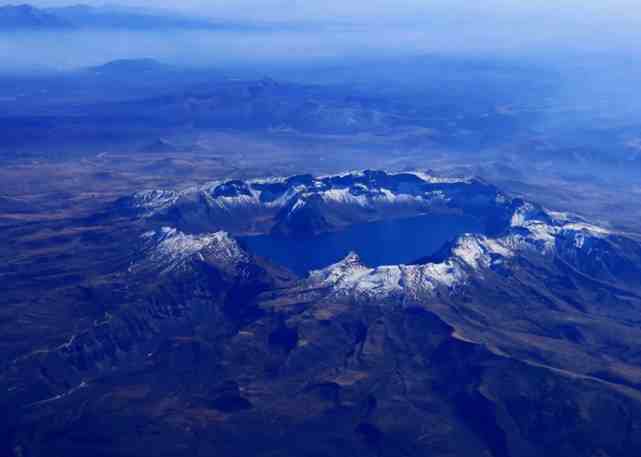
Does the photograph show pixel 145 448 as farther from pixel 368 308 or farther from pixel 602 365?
pixel 602 365

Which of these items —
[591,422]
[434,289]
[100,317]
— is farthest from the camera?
[434,289]

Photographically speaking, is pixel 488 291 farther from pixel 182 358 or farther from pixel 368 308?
Answer: pixel 182 358

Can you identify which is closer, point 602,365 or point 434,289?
point 602,365

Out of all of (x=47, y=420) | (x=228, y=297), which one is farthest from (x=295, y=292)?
(x=47, y=420)

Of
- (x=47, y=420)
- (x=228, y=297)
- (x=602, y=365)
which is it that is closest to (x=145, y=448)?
(x=47, y=420)

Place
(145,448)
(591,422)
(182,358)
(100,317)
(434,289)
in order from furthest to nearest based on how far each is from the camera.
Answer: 1. (434,289)
2. (100,317)
3. (182,358)
4. (591,422)
5. (145,448)

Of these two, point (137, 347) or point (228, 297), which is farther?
point (228, 297)

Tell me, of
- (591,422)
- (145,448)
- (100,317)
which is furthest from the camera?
(100,317)

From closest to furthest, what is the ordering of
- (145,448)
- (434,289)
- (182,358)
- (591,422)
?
(145,448), (591,422), (182,358), (434,289)
